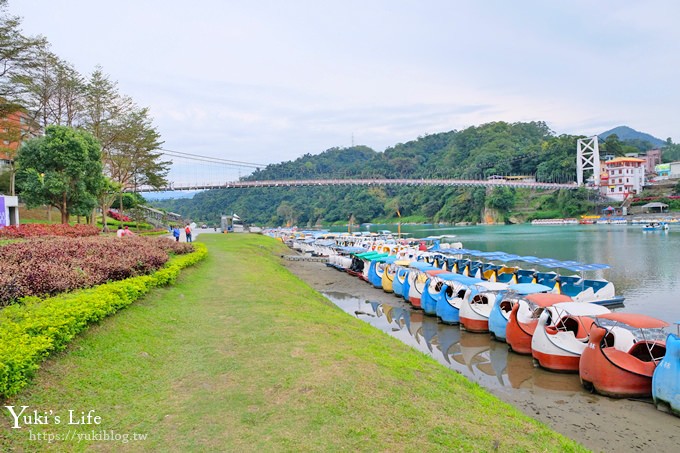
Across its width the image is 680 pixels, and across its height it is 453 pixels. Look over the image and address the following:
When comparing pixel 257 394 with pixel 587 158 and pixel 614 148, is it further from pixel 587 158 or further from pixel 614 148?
pixel 614 148

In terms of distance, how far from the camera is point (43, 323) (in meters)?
6.22

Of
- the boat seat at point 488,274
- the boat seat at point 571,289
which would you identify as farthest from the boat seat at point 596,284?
the boat seat at point 488,274

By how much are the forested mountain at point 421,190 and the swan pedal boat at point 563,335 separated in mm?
89963

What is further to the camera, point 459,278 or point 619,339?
point 459,278

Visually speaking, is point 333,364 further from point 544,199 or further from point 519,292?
point 544,199

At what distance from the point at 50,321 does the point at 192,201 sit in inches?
5149

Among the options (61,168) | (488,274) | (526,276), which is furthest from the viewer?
(61,168)

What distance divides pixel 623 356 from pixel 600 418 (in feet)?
5.47

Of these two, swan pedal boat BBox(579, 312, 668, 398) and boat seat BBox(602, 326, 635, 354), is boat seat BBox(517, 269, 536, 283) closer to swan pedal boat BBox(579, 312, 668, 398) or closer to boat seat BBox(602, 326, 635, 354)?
swan pedal boat BBox(579, 312, 668, 398)

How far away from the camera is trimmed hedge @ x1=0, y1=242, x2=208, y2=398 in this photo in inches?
201

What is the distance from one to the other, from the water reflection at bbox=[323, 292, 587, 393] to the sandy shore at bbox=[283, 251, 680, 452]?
486 mm

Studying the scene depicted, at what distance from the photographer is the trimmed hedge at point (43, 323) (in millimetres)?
5094

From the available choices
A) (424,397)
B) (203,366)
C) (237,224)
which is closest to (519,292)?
(424,397)

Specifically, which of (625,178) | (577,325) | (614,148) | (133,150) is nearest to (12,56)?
(133,150)
